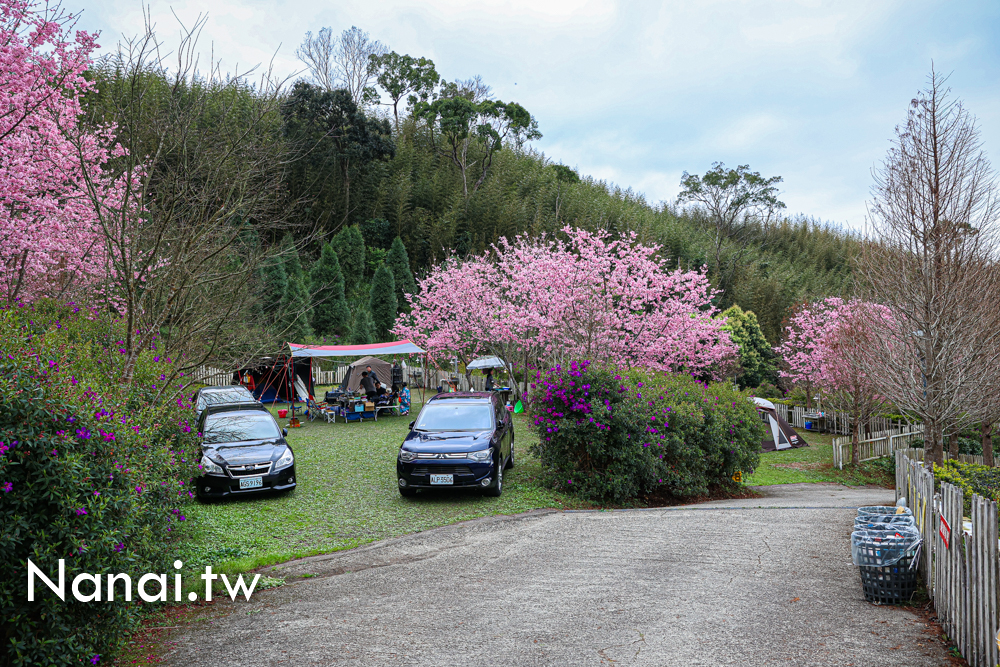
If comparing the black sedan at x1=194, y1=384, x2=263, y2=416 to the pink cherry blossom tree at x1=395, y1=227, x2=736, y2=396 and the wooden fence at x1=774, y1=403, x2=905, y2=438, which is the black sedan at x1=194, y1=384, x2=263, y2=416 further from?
the wooden fence at x1=774, y1=403, x2=905, y2=438

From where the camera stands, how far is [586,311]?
18.0m

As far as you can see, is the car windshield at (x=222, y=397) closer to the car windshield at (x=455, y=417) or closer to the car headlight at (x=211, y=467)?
the car headlight at (x=211, y=467)

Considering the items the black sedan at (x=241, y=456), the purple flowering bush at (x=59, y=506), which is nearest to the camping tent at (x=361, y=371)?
the black sedan at (x=241, y=456)

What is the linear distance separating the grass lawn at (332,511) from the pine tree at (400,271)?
24.7 metres

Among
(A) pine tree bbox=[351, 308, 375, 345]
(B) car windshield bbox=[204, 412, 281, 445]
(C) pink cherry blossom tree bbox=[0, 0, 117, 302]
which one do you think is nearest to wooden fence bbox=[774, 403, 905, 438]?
(A) pine tree bbox=[351, 308, 375, 345]

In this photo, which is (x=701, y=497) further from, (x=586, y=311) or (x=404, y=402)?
(x=404, y=402)

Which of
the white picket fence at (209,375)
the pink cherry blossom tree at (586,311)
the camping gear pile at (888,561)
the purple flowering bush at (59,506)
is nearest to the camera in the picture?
the purple flowering bush at (59,506)

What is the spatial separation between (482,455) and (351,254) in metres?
31.4

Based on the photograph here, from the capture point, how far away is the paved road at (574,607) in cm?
429

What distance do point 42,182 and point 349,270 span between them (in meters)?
28.5

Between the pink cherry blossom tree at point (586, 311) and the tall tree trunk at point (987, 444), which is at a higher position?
the pink cherry blossom tree at point (586, 311)

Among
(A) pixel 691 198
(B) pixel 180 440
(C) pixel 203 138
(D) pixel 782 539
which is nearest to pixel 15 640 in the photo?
(B) pixel 180 440

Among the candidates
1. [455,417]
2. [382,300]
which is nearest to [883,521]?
[455,417]

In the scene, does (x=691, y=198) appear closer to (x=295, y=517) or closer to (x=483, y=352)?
(x=483, y=352)
